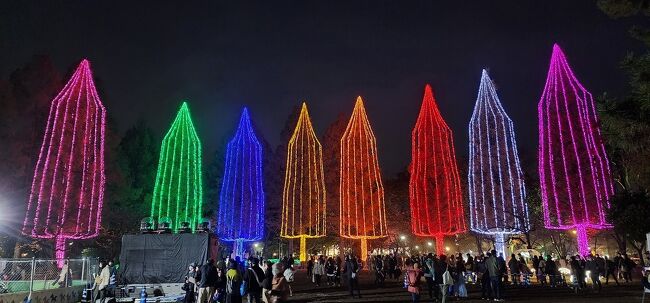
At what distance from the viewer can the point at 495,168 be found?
110 ft

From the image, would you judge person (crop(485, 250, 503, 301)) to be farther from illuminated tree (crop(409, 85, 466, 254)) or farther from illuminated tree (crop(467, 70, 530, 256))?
illuminated tree (crop(409, 85, 466, 254))

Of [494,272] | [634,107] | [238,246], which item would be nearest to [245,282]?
[494,272]

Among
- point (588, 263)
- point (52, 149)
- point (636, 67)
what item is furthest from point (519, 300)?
point (52, 149)

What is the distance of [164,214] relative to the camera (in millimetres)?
35844

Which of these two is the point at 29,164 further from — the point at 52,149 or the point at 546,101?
the point at 546,101

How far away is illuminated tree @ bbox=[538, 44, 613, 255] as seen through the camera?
2791 cm

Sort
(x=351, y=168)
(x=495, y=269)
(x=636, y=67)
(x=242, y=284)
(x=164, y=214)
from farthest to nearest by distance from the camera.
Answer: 1. (x=351, y=168)
2. (x=164, y=214)
3. (x=495, y=269)
4. (x=242, y=284)
5. (x=636, y=67)

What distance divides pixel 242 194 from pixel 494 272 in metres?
27.2

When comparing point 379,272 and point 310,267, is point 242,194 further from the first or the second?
point 379,272

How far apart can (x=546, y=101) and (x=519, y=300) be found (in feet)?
56.7

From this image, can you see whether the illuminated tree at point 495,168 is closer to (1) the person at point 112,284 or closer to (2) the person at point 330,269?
(2) the person at point 330,269

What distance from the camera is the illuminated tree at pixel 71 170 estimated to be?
92.9ft

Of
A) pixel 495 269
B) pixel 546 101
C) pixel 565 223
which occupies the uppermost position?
pixel 546 101

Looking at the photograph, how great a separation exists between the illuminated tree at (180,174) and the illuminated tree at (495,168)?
809 inches
